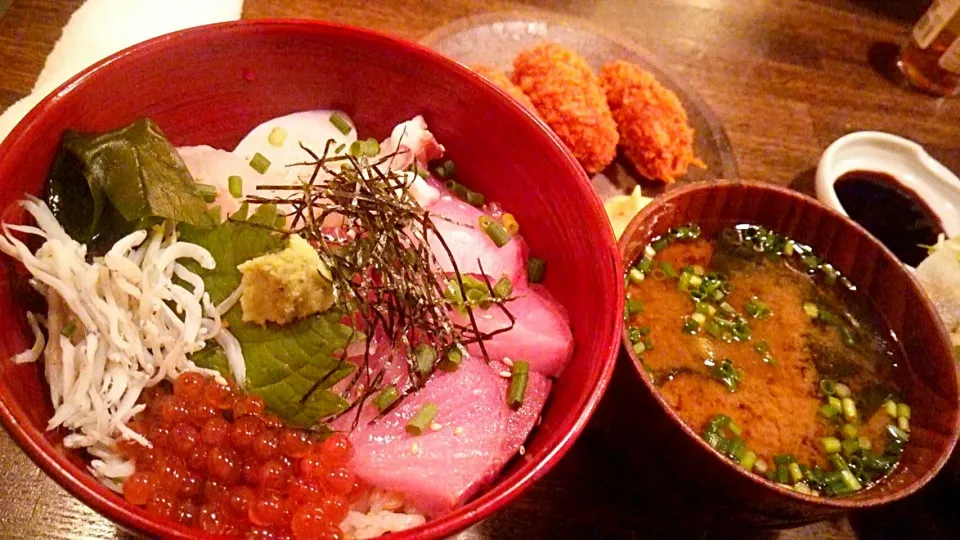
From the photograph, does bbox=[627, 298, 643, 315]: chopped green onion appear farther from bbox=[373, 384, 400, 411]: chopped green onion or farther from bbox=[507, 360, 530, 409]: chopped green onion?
bbox=[373, 384, 400, 411]: chopped green onion

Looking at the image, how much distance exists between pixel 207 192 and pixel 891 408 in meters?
1.52

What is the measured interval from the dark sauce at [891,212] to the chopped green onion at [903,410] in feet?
2.31

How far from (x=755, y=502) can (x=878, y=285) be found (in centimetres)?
74

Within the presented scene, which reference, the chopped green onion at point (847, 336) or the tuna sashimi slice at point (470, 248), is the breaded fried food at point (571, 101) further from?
the chopped green onion at point (847, 336)

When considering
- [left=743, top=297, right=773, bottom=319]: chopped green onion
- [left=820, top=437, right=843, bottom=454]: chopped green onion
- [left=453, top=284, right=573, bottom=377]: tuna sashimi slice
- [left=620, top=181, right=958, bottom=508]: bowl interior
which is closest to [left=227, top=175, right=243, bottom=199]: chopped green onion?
[left=453, top=284, right=573, bottom=377]: tuna sashimi slice

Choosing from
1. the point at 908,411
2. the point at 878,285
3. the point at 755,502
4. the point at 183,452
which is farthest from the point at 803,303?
the point at 183,452

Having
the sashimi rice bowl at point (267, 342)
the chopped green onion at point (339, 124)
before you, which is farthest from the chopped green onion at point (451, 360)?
the chopped green onion at point (339, 124)

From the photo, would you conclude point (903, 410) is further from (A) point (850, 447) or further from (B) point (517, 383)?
(B) point (517, 383)

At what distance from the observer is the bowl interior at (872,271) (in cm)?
148

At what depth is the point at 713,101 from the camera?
2.48m

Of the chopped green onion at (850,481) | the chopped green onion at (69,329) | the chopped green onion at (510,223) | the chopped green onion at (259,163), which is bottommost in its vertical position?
the chopped green onion at (850,481)

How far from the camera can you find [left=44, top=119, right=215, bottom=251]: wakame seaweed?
119 cm

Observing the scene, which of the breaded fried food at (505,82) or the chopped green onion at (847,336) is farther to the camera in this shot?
the breaded fried food at (505,82)

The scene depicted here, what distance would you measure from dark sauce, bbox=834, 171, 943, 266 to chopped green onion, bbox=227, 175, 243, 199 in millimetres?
1764
